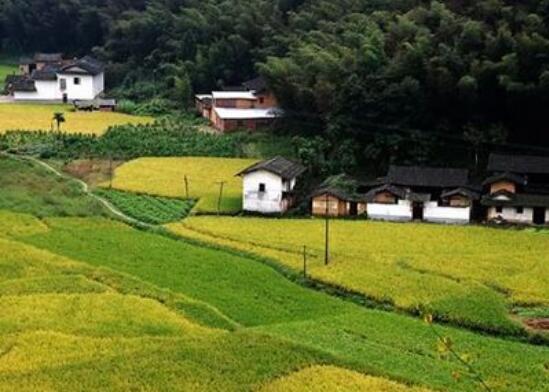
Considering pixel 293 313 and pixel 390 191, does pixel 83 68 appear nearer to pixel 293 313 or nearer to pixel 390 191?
pixel 390 191

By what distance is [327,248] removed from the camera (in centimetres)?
3259

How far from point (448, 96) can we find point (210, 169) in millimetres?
12532

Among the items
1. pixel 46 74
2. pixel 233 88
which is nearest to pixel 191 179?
pixel 233 88

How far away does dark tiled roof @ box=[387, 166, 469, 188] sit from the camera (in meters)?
39.4

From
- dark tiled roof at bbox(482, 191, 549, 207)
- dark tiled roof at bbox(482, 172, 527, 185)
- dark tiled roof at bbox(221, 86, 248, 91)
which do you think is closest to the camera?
dark tiled roof at bbox(482, 191, 549, 207)

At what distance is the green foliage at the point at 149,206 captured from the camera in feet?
128

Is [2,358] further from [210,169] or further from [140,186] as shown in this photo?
[210,169]

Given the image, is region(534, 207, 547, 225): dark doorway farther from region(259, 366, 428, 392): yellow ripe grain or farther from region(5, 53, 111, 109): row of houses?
region(5, 53, 111, 109): row of houses

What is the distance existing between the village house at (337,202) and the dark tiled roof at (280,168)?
5.52ft

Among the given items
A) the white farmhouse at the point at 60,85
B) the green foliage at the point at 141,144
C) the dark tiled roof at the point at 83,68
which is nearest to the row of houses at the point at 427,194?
the green foliage at the point at 141,144

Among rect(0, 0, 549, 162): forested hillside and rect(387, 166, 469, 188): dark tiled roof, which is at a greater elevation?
rect(0, 0, 549, 162): forested hillside

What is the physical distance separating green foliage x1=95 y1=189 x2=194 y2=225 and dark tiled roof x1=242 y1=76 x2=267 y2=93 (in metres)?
21.0

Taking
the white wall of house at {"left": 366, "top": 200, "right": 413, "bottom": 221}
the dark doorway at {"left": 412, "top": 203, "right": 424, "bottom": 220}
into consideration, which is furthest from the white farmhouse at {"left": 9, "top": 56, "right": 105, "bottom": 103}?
the dark doorway at {"left": 412, "top": 203, "right": 424, "bottom": 220}

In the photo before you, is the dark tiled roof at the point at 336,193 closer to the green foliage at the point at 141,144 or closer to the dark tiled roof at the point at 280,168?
the dark tiled roof at the point at 280,168
